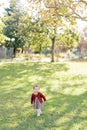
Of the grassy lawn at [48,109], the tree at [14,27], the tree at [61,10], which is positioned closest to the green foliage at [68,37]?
the tree at [14,27]

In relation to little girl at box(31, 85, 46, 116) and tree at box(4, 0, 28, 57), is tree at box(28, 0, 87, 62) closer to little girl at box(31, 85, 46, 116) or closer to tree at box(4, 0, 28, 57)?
little girl at box(31, 85, 46, 116)

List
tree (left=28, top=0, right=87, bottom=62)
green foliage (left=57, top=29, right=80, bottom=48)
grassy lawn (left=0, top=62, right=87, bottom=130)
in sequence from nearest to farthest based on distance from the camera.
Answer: grassy lawn (left=0, top=62, right=87, bottom=130) < tree (left=28, top=0, right=87, bottom=62) < green foliage (left=57, top=29, right=80, bottom=48)

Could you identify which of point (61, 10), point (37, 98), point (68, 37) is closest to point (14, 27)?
point (68, 37)

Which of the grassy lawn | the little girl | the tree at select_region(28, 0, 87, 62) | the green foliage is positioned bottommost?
the grassy lawn

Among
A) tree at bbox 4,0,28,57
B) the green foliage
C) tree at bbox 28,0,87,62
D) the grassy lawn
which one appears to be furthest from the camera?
tree at bbox 4,0,28,57

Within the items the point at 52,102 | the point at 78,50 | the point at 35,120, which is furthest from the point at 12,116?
the point at 78,50

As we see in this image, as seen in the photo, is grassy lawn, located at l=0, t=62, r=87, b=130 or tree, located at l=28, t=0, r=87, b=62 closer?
grassy lawn, located at l=0, t=62, r=87, b=130

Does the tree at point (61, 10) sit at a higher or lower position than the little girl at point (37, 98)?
higher

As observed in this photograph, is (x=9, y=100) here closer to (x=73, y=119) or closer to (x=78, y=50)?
(x=73, y=119)

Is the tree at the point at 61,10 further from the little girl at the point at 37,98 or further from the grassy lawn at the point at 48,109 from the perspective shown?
the little girl at the point at 37,98

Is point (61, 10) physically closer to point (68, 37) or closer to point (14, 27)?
point (68, 37)

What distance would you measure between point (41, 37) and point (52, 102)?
92.5ft

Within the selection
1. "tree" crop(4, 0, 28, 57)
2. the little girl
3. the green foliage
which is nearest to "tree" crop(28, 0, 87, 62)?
the little girl

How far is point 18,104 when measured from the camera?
11.7 metres
